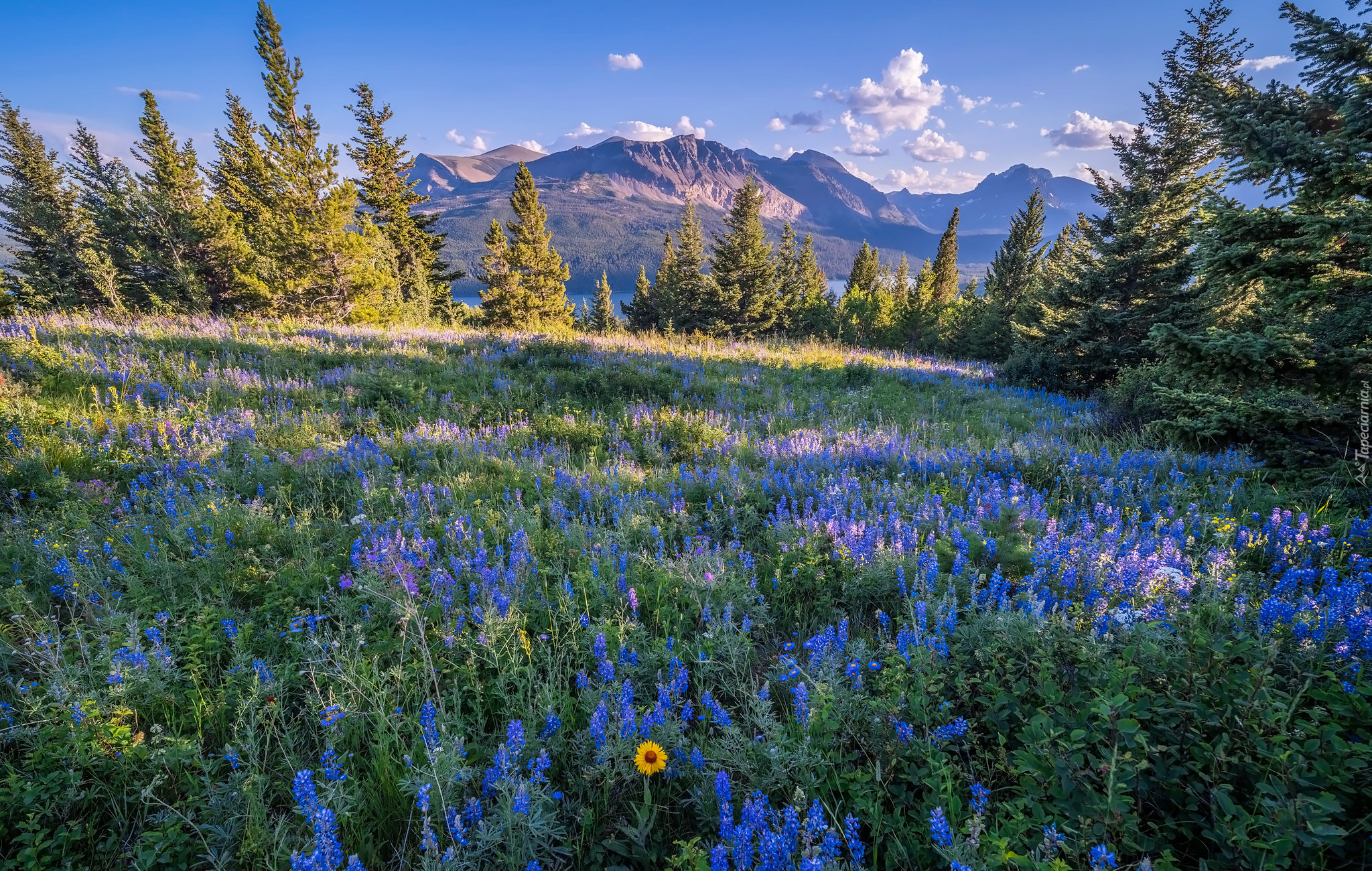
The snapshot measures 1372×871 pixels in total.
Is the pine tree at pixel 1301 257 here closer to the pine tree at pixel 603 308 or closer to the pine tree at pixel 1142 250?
the pine tree at pixel 1142 250

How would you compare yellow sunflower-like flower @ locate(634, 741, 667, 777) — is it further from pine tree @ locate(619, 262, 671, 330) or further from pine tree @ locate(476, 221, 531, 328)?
pine tree @ locate(619, 262, 671, 330)

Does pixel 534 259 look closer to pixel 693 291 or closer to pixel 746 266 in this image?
pixel 693 291

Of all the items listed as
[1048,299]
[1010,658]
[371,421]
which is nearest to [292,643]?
[1010,658]

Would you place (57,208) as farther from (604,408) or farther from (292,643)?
(292,643)

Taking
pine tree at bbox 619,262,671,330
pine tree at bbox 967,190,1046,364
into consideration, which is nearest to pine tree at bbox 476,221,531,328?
pine tree at bbox 619,262,671,330

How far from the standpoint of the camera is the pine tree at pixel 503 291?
34781mm

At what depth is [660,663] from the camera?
111 inches

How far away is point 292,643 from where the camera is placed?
2.92 metres

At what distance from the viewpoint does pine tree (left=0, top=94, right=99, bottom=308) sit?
28.2 metres

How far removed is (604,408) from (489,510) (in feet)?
14.7

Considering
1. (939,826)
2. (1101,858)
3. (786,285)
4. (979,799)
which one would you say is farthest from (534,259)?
(1101,858)

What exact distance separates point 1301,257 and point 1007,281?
118 feet

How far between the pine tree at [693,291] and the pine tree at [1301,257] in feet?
110

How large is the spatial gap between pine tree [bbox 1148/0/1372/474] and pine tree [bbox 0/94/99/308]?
1707 inches
